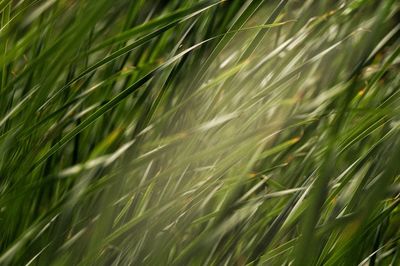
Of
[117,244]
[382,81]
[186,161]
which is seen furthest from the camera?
[382,81]

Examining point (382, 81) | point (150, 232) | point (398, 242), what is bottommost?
point (398, 242)

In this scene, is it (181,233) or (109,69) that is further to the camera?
(109,69)

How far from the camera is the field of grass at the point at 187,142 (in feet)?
2.48

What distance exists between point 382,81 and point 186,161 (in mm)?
351

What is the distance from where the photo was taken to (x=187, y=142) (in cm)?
84

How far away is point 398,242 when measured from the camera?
0.92m

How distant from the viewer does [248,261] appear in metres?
0.84

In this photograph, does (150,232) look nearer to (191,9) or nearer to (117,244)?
(117,244)

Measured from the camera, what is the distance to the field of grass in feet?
2.48

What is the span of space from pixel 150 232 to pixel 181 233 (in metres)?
0.03

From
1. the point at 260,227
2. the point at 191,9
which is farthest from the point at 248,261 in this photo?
the point at 191,9

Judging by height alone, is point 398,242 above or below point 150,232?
below

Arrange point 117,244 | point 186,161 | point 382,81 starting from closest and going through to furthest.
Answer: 1. point 186,161
2. point 117,244
3. point 382,81

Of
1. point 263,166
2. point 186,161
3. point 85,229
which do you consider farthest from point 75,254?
point 263,166
